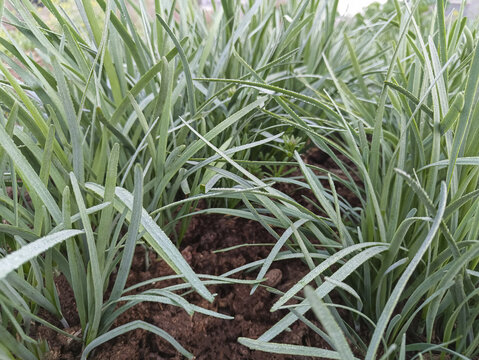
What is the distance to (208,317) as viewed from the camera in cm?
63

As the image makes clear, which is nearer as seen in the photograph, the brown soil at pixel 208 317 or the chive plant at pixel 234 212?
the chive plant at pixel 234 212

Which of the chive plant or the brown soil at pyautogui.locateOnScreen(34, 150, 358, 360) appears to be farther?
the brown soil at pyautogui.locateOnScreen(34, 150, 358, 360)

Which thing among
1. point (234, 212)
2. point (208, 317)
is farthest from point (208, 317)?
point (234, 212)

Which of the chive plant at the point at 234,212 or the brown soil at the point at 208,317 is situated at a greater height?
the chive plant at the point at 234,212

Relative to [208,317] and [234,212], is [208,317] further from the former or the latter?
[234,212]

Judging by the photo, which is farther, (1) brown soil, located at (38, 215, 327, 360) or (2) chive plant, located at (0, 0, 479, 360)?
(1) brown soil, located at (38, 215, 327, 360)

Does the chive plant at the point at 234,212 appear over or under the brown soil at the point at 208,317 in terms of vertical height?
over

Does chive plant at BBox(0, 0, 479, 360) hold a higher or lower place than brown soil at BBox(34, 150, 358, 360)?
higher

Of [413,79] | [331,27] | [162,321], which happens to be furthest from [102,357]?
[331,27]

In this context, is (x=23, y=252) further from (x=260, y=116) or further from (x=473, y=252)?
(x=260, y=116)

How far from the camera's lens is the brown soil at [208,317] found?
578 mm

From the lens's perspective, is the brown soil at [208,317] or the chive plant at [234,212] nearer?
the chive plant at [234,212]

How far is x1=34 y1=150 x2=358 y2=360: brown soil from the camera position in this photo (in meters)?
0.58

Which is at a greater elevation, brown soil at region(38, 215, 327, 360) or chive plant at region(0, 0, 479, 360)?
chive plant at region(0, 0, 479, 360)
